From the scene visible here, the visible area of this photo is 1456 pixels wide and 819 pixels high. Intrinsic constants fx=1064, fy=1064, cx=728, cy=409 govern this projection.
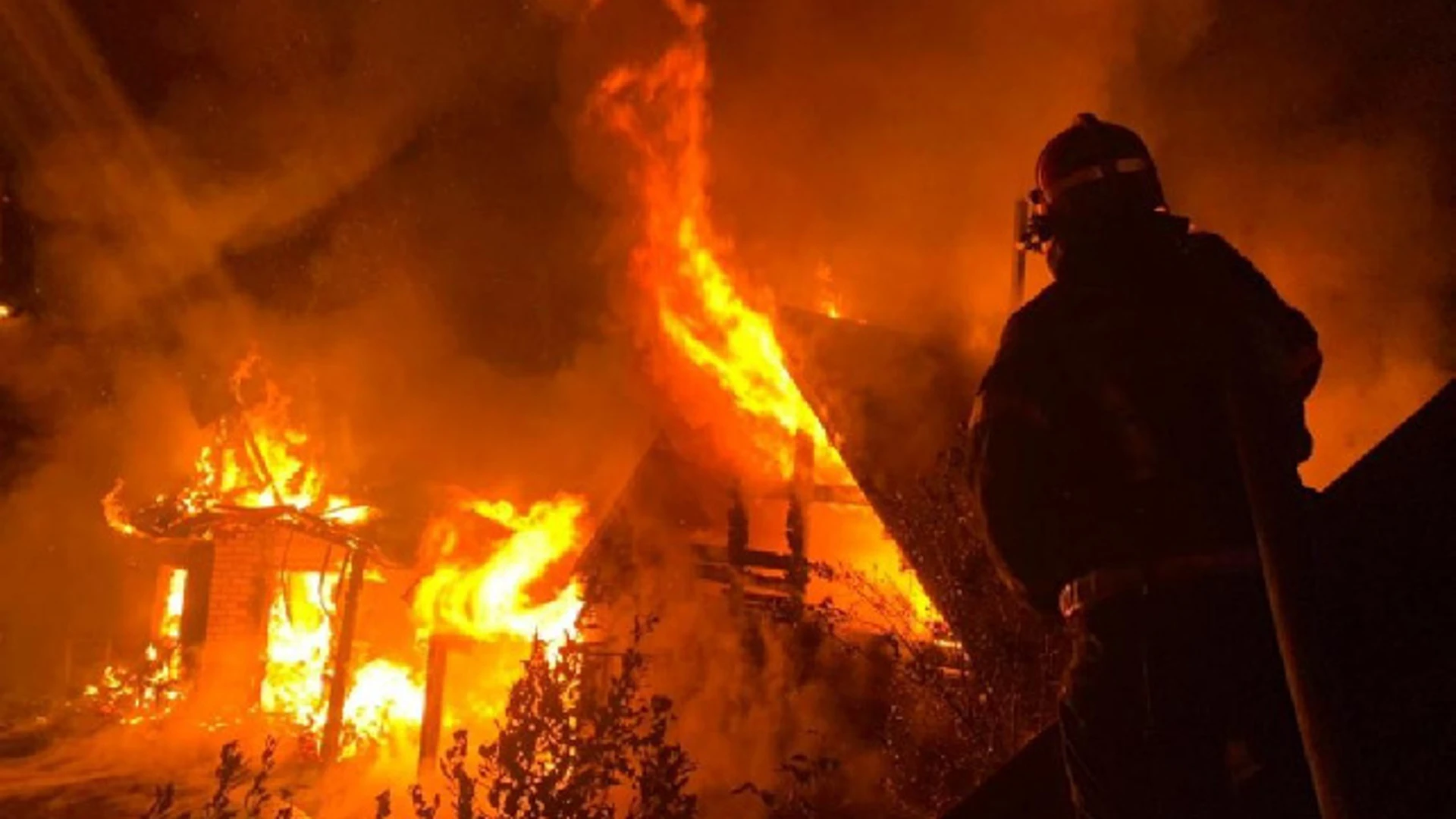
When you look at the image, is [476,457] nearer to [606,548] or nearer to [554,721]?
[606,548]

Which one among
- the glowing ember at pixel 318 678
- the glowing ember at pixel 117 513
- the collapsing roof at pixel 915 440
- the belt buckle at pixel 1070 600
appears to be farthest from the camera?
the glowing ember at pixel 117 513

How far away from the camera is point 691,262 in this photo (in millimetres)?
9906

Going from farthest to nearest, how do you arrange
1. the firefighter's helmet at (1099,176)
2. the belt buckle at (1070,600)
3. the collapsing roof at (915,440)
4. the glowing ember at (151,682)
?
the glowing ember at (151,682) → the collapsing roof at (915,440) → the firefighter's helmet at (1099,176) → the belt buckle at (1070,600)

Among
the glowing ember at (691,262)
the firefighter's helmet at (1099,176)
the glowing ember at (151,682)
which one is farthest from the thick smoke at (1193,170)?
the glowing ember at (151,682)

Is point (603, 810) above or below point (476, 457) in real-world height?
below

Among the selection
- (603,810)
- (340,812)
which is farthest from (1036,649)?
(340,812)

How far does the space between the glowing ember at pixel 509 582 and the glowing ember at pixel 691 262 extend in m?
2.55

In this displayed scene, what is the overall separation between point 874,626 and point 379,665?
8.11 meters

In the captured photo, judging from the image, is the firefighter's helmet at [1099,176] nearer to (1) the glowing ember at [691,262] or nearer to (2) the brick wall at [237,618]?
(1) the glowing ember at [691,262]

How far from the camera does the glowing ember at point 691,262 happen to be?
849cm

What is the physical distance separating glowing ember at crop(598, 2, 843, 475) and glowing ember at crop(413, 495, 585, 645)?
2.55 meters

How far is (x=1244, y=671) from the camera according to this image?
180 cm

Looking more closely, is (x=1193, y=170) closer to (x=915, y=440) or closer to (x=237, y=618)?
(x=915, y=440)

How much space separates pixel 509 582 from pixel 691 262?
3717mm
